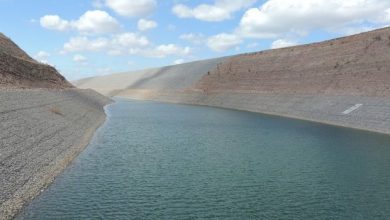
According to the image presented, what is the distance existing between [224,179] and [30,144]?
1013 cm

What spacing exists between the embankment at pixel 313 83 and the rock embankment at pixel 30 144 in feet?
82.7

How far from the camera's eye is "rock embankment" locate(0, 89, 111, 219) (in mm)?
16219

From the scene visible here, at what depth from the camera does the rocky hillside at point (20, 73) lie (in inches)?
1823

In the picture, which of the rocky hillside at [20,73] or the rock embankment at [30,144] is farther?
the rocky hillside at [20,73]

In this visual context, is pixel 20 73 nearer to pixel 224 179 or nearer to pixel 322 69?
pixel 322 69

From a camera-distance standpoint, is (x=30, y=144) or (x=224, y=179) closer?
(x=224, y=179)

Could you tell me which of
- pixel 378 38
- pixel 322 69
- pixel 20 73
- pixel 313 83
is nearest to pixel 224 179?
pixel 20 73

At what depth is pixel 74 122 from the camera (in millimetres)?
36812

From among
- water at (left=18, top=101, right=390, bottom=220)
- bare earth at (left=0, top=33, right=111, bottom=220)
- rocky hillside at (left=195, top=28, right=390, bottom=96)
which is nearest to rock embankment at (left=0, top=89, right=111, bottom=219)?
bare earth at (left=0, top=33, right=111, bottom=220)

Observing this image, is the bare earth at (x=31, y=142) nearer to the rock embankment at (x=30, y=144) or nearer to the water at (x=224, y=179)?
the rock embankment at (x=30, y=144)

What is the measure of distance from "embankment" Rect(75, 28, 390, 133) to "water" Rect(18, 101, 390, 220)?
8084mm

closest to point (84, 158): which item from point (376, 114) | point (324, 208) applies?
point (324, 208)

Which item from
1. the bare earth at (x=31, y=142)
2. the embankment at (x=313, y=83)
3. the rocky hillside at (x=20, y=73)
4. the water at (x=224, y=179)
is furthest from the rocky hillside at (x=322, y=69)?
the rocky hillside at (x=20, y=73)

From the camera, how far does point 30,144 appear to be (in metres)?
22.6
